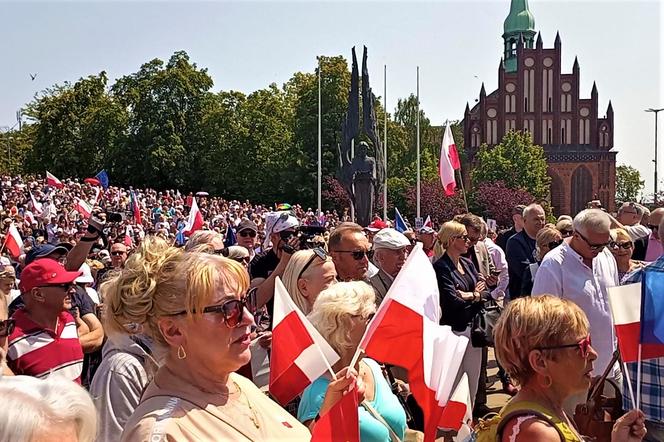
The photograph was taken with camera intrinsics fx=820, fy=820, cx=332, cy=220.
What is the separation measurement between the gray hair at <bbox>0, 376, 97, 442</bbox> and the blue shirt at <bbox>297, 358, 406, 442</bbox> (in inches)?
59.8

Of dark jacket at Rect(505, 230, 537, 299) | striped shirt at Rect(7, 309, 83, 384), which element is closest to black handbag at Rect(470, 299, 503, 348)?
dark jacket at Rect(505, 230, 537, 299)

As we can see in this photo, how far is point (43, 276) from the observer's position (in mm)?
4156

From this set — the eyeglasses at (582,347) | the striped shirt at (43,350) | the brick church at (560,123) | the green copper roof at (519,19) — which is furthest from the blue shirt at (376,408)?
the green copper roof at (519,19)

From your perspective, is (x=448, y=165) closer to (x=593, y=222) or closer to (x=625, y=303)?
(x=593, y=222)

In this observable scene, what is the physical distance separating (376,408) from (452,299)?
3032 mm

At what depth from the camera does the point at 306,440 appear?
8.65ft

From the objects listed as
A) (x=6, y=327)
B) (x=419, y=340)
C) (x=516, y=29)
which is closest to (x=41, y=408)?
(x=419, y=340)

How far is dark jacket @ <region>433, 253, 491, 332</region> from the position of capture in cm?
628

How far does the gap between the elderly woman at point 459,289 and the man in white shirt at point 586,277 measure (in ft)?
3.79

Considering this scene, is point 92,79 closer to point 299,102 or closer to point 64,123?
point 64,123

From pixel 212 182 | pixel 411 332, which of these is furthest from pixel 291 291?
pixel 212 182

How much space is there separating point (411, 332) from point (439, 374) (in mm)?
248

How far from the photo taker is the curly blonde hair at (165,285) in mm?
2484

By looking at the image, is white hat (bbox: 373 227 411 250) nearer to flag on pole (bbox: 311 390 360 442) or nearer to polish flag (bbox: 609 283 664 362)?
polish flag (bbox: 609 283 664 362)
